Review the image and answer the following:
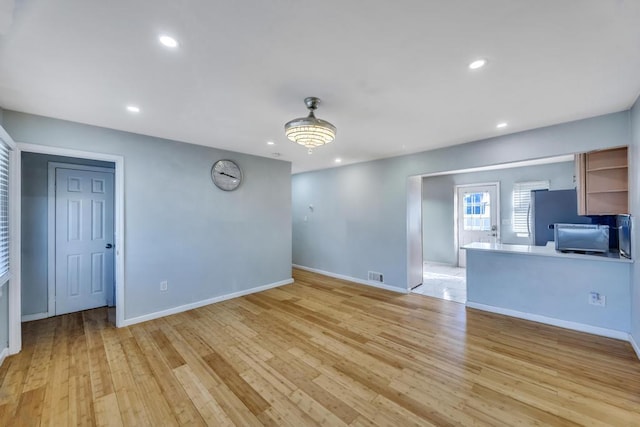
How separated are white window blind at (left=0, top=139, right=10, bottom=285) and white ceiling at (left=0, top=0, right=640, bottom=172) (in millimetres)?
520

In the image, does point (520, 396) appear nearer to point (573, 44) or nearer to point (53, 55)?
point (573, 44)

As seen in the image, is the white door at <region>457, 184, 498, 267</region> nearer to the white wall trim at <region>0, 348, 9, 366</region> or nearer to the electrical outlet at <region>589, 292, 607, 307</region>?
the electrical outlet at <region>589, 292, 607, 307</region>

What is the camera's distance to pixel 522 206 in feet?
18.1

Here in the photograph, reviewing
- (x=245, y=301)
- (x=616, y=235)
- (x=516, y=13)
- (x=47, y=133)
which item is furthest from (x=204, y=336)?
(x=616, y=235)

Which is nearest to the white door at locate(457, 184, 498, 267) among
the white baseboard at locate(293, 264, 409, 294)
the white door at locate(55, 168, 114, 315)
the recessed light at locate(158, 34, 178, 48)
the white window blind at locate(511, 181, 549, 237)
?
the white window blind at locate(511, 181, 549, 237)

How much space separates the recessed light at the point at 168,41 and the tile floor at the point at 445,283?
461 centimetres

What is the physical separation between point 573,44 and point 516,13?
59 cm

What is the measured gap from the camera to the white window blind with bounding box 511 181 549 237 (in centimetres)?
543

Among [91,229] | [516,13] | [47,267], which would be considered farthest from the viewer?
[91,229]

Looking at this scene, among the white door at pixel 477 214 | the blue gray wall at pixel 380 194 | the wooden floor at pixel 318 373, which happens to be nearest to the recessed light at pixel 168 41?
A: the wooden floor at pixel 318 373

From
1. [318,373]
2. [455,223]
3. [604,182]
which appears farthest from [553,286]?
[455,223]

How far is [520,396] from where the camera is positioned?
6.37ft

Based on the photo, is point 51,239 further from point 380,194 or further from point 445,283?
point 445,283

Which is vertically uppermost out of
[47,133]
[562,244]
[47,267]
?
[47,133]
